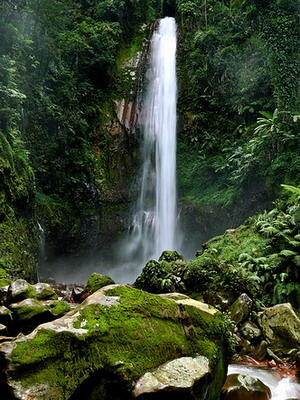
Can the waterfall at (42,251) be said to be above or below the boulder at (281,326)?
below

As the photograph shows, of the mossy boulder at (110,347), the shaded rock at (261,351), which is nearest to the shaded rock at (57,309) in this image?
the mossy boulder at (110,347)

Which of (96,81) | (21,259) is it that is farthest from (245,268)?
(96,81)

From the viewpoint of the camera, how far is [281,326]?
5.09 meters

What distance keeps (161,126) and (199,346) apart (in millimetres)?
15536

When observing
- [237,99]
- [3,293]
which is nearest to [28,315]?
[3,293]

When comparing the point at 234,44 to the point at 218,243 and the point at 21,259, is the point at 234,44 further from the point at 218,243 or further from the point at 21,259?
the point at 21,259

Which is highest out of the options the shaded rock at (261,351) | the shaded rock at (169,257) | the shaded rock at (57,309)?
the shaded rock at (57,309)

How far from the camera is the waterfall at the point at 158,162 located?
15328 mm

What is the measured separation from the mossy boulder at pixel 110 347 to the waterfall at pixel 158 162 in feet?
38.1

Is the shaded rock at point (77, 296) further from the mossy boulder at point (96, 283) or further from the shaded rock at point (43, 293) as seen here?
the shaded rock at point (43, 293)

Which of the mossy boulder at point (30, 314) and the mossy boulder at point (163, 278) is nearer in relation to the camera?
the mossy boulder at point (30, 314)

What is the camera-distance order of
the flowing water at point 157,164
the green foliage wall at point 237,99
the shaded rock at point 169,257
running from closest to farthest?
1. the shaded rock at point 169,257
2. the green foliage wall at point 237,99
3. the flowing water at point 157,164

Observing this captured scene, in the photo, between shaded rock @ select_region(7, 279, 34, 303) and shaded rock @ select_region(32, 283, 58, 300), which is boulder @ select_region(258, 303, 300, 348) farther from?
shaded rock @ select_region(7, 279, 34, 303)

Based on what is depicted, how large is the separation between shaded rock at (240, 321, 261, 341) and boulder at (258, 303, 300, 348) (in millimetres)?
121
